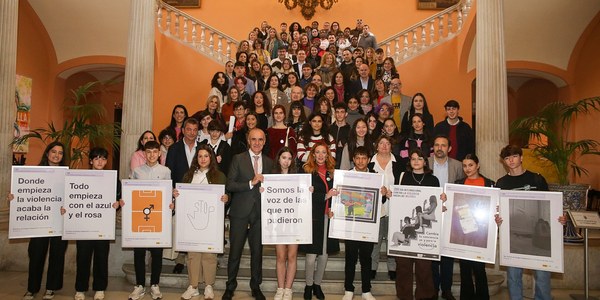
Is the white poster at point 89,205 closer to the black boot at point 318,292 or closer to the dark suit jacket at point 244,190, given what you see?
the dark suit jacket at point 244,190

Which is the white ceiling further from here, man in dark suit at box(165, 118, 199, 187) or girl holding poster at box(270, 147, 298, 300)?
girl holding poster at box(270, 147, 298, 300)

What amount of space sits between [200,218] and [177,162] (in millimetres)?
981

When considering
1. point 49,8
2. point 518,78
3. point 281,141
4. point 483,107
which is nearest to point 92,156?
Result: point 281,141

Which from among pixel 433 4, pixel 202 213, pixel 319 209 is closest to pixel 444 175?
pixel 319 209

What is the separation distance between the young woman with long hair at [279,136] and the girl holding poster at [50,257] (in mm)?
2544

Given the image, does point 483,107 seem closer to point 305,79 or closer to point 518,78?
point 305,79

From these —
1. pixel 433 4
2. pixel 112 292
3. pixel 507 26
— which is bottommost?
pixel 112 292

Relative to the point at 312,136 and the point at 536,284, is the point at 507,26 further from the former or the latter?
the point at 536,284

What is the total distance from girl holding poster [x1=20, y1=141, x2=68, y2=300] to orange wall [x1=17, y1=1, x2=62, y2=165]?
26.1 ft

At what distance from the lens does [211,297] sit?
532 centimetres

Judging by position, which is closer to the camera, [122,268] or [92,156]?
[92,156]

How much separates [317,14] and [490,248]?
461 inches

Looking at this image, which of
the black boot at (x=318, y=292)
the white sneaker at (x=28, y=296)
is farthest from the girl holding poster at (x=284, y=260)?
the white sneaker at (x=28, y=296)

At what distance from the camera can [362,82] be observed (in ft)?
28.6
